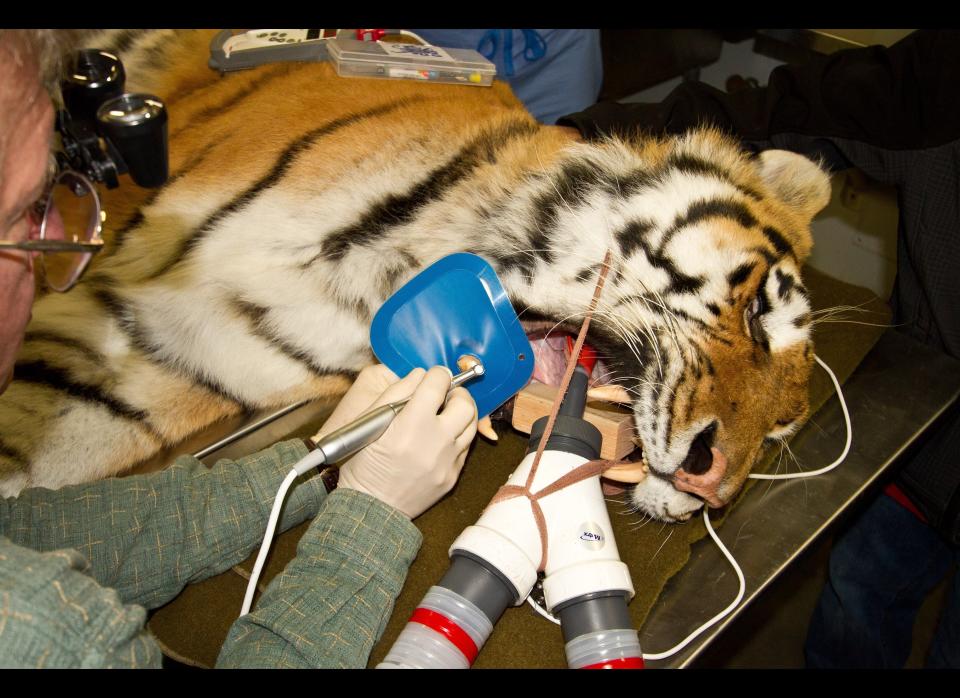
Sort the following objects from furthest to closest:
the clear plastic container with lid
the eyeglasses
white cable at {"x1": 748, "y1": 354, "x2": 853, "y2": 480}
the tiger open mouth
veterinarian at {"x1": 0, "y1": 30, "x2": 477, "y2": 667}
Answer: the clear plastic container with lid, white cable at {"x1": 748, "y1": 354, "x2": 853, "y2": 480}, the tiger open mouth, the eyeglasses, veterinarian at {"x1": 0, "y1": 30, "x2": 477, "y2": 667}

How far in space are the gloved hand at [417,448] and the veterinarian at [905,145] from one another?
24.1 inches

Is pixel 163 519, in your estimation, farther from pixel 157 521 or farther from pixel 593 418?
pixel 593 418

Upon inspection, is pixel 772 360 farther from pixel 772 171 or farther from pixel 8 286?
pixel 8 286

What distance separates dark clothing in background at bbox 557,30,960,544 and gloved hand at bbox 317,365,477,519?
0.64 metres

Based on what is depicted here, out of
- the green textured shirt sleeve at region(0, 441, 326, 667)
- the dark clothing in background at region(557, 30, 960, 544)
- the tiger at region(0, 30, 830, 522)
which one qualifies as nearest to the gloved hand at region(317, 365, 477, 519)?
the green textured shirt sleeve at region(0, 441, 326, 667)

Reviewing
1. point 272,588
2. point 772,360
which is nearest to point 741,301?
point 772,360

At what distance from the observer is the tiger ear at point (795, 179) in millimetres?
1364

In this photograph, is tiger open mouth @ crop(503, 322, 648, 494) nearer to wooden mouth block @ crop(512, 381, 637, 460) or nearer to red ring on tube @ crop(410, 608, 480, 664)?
wooden mouth block @ crop(512, 381, 637, 460)

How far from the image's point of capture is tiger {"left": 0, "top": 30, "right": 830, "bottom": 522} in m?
1.21

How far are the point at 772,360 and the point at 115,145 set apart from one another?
3.29ft

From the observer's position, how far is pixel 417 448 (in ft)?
3.42

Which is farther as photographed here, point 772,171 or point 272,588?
point 772,171

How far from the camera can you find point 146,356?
4.22 ft

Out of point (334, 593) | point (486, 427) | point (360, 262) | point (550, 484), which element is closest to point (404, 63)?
point (360, 262)
